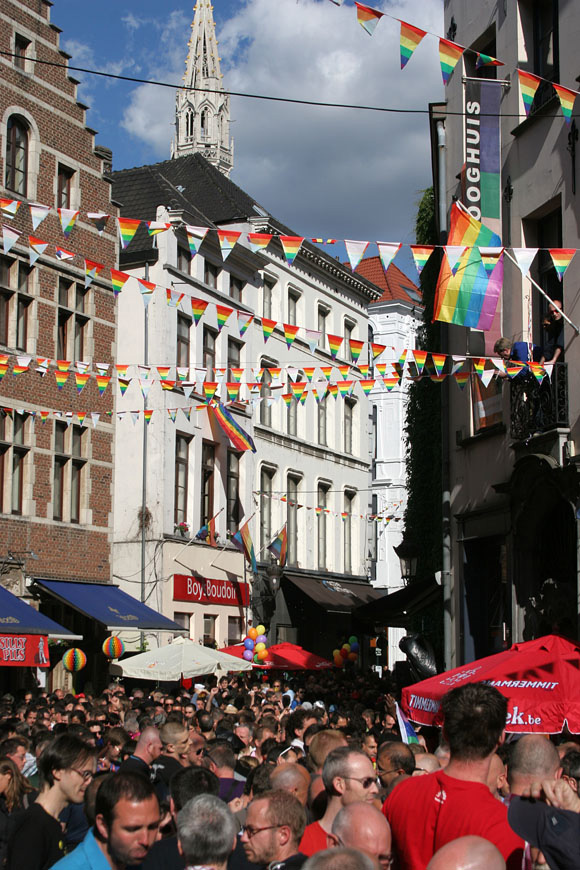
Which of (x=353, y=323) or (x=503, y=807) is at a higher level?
(x=353, y=323)

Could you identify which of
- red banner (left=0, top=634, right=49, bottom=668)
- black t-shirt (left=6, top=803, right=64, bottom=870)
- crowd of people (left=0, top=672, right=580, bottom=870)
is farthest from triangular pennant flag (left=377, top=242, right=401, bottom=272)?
red banner (left=0, top=634, right=49, bottom=668)

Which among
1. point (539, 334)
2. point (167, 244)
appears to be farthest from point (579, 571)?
point (167, 244)

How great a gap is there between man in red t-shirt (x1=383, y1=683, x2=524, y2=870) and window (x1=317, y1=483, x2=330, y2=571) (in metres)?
33.8

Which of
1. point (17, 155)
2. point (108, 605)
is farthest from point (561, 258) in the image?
point (17, 155)

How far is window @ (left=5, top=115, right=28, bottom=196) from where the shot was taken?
2512cm

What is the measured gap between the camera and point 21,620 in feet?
72.0

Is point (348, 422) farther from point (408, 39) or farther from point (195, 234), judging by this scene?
point (408, 39)

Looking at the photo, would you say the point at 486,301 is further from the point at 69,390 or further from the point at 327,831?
the point at 69,390

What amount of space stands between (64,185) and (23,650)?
11.3 meters

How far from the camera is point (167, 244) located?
1193 inches

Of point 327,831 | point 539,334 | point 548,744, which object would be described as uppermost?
point 539,334

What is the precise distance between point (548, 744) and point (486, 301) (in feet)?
30.8

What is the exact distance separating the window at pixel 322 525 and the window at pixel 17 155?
1675 cm

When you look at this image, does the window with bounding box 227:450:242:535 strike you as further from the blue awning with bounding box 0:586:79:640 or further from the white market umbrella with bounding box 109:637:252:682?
the white market umbrella with bounding box 109:637:252:682
